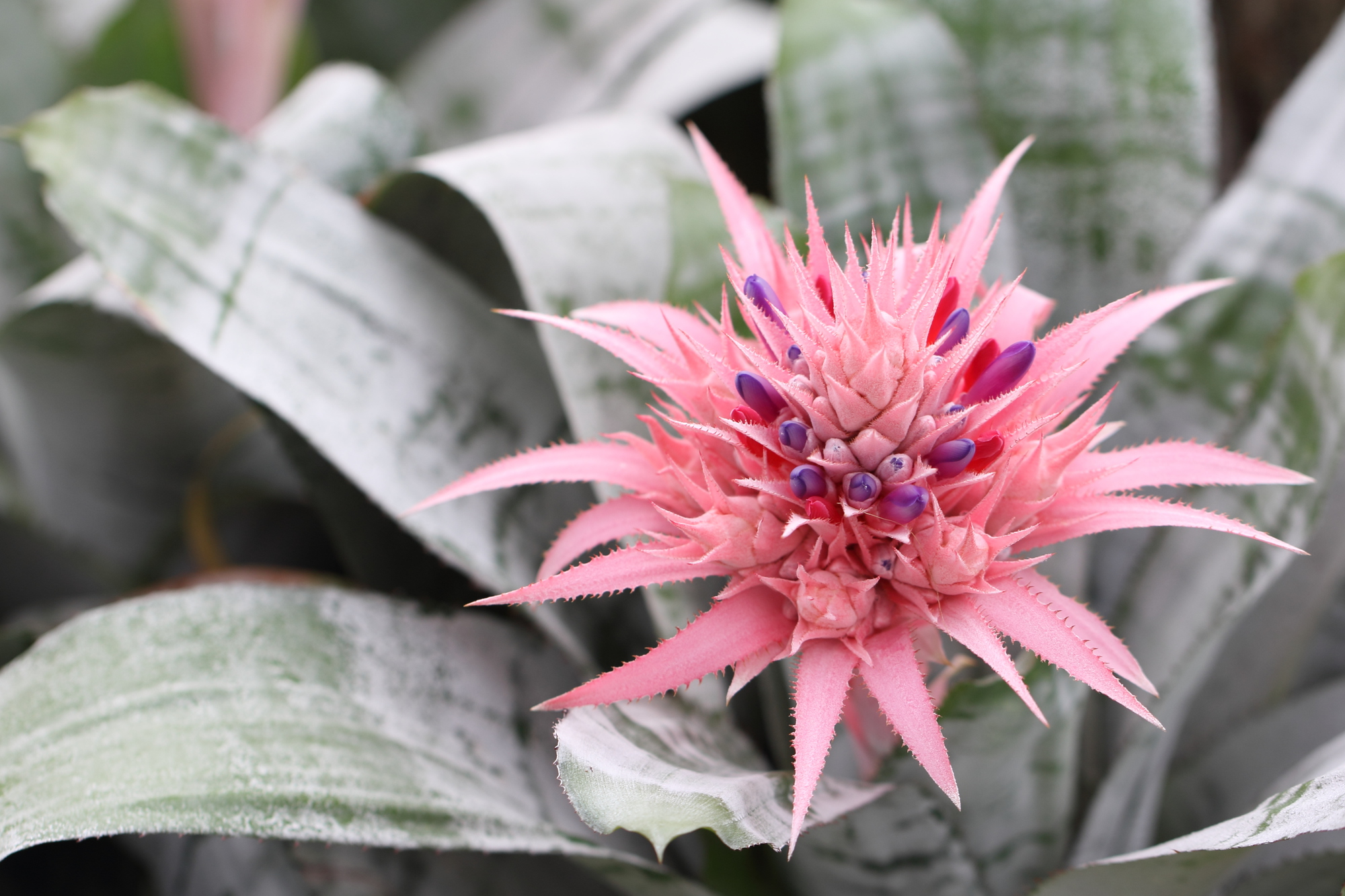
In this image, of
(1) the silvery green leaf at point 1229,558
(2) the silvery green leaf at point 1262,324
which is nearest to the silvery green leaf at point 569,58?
(2) the silvery green leaf at point 1262,324

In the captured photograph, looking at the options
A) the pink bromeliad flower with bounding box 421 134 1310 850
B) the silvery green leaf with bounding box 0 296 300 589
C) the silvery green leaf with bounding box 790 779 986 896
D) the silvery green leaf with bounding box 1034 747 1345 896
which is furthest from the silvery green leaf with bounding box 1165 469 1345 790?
the silvery green leaf with bounding box 0 296 300 589

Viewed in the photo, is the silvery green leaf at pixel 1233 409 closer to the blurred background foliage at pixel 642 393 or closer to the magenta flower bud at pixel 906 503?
the blurred background foliage at pixel 642 393


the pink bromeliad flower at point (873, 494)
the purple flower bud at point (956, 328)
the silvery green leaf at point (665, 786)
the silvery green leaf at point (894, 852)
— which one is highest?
the purple flower bud at point (956, 328)

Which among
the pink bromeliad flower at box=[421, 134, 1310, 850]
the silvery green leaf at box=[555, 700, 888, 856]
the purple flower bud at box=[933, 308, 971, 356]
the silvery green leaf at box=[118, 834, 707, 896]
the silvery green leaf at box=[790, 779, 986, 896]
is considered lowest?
the silvery green leaf at box=[118, 834, 707, 896]

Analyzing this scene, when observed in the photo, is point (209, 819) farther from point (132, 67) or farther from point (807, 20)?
point (132, 67)

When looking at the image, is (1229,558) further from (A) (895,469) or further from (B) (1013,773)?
(A) (895,469)

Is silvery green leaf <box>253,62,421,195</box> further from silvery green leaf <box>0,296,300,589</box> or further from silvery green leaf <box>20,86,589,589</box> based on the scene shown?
silvery green leaf <box>0,296,300,589</box>

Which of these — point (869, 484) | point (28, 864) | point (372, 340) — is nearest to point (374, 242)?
point (372, 340)
